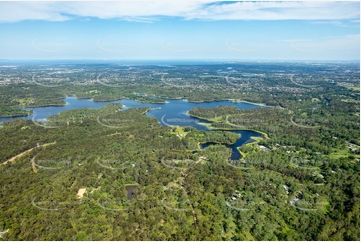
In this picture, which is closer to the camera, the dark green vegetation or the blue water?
the dark green vegetation

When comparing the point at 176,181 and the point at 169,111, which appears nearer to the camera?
the point at 176,181

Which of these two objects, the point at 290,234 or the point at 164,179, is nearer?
the point at 290,234

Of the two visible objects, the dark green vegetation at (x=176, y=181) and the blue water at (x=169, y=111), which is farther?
the blue water at (x=169, y=111)

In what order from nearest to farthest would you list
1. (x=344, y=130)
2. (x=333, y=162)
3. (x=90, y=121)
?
(x=333, y=162) → (x=344, y=130) → (x=90, y=121)

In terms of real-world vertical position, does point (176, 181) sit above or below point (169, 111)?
below

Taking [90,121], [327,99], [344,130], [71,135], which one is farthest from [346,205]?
[327,99]

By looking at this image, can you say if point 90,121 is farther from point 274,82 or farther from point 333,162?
point 274,82

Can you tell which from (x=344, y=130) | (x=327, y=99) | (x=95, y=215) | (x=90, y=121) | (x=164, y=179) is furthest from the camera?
(x=327, y=99)

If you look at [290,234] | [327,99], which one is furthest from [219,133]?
[327,99]
